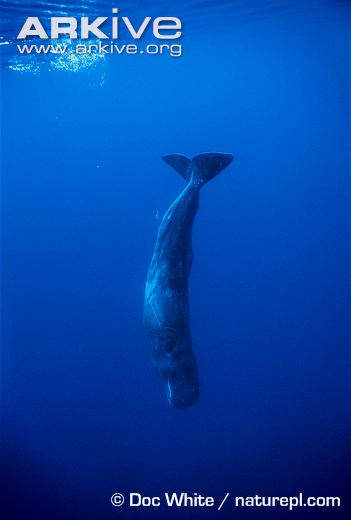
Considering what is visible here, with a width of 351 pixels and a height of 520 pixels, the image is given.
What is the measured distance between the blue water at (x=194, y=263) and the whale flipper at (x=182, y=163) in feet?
18.4

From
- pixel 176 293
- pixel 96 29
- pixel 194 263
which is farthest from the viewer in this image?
pixel 194 263

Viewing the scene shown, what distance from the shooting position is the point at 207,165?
7176mm

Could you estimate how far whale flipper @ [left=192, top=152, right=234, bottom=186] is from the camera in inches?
279

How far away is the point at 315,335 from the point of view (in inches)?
728

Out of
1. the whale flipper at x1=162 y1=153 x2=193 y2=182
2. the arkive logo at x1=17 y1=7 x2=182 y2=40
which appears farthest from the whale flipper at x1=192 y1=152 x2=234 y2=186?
the arkive logo at x1=17 y1=7 x2=182 y2=40

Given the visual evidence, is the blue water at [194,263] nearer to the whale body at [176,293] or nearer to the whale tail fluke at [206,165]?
the whale body at [176,293]

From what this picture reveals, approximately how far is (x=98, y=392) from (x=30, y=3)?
13777 mm

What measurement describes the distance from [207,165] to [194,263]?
15966 mm

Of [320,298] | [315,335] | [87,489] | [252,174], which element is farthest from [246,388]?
[252,174]

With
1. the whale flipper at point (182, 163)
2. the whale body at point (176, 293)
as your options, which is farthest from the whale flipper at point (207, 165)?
the whale flipper at point (182, 163)

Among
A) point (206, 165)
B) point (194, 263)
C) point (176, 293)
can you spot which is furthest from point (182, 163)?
point (194, 263)

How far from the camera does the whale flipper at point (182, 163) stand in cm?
756

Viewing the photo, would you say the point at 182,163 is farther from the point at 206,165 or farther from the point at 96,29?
the point at 96,29

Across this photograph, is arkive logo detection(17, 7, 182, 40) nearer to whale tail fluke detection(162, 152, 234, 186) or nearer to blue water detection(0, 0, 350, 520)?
whale tail fluke detection(162, 152, 234, 186)
